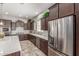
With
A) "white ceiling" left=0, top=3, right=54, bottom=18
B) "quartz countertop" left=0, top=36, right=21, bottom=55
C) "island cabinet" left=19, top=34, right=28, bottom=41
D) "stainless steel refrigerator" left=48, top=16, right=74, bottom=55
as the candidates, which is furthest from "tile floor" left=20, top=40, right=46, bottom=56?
"island cabinet" left=19, top=34, right=28, bottom=41

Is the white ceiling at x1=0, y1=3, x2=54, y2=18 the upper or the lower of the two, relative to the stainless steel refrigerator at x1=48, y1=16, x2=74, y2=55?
upper

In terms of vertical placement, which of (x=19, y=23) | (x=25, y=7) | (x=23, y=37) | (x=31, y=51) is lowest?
(x=31, y=51)

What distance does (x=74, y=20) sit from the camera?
1.77m

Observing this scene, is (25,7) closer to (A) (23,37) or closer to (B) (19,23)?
(B) (19,23)

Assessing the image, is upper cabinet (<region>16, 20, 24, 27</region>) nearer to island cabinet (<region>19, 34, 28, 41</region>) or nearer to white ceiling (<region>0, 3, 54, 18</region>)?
island cabinet (<region>19, 34, 28, 41</region>)

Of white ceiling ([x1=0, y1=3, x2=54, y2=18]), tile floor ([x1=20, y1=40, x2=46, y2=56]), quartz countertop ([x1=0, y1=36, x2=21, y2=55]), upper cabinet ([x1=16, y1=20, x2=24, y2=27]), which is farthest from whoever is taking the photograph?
upper cabinet ([x1=16, y1=20, x2=24, y2=27])

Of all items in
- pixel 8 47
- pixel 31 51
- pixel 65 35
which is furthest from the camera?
pixel 31 51

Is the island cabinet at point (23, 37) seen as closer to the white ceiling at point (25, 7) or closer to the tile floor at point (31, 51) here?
the tile floor at point (31, 51)

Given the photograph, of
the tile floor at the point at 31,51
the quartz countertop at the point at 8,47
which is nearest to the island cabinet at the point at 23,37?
the tile floor at the point at 31,51

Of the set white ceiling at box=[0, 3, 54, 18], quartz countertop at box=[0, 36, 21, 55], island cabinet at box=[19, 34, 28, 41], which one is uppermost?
white ceiling at box=[0, 3, 54, 18]

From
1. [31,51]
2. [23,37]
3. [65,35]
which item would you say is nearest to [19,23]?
[23,37]

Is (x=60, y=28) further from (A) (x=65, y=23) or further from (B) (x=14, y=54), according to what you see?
(B) (x=14, y=54)

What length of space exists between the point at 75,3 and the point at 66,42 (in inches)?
30.6

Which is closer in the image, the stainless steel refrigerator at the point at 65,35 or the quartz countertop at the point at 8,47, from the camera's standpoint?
the quartz countertop at the point at 8,47
